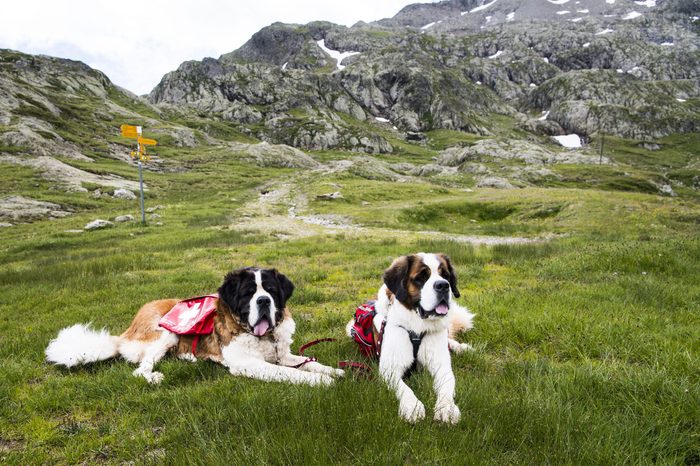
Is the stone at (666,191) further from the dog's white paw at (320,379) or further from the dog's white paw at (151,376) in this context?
the dog's white paw at (151,376)

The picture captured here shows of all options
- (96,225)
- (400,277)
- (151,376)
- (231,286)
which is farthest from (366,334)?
(96,225)

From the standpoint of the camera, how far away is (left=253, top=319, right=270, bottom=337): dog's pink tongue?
4.48m

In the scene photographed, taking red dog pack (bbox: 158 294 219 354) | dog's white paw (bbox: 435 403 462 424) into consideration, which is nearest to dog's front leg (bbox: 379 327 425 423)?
dog's white paw (bbox: 435 403 462 424)

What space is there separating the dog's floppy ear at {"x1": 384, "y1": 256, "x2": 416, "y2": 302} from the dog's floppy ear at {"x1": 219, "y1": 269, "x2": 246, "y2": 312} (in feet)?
6.39

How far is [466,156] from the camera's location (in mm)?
116938

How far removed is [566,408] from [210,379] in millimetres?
3862

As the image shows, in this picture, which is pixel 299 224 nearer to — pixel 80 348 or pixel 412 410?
pixel 80 348

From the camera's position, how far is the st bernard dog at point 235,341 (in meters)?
4.32

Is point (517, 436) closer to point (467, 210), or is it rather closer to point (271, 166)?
point (467, 210)

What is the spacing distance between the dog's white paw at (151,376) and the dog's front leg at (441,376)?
3.29 metres

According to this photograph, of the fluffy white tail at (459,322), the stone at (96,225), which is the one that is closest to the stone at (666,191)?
the fluffy white tail at (459,322)

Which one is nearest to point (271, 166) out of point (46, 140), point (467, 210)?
point (46, 140)

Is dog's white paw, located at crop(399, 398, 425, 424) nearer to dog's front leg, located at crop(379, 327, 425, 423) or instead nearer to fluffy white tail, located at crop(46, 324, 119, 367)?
dog's front leg, located at crop(379, 327, 425, 423)

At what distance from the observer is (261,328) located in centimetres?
451
